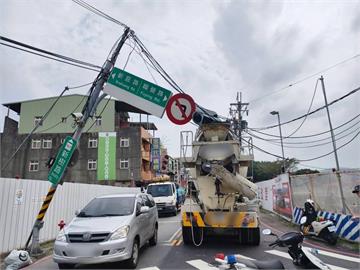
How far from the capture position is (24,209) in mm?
9086

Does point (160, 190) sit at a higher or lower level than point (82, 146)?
lower

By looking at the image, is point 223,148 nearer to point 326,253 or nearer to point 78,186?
point 326,253

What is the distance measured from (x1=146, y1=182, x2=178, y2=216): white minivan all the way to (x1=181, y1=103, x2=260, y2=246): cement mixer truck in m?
10.6

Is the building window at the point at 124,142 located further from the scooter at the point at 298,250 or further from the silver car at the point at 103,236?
the scooter at the point at 298,250

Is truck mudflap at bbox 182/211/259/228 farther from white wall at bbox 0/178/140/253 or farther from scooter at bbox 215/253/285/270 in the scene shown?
white wall at bbox 0/178/140/253

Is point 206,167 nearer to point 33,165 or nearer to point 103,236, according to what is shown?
point 103,236

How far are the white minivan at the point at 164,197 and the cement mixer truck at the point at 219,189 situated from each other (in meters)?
10.6

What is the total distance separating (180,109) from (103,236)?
3.73m

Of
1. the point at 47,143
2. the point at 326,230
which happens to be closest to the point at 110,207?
the point at 326,230

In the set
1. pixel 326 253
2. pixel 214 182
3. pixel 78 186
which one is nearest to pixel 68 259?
pixel 214 182

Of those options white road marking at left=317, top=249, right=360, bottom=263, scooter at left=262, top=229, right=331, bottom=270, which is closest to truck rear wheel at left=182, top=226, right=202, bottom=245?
white road marking at left=317, top=249, right=360, bottom=263

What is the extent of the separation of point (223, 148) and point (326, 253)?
12.7ft

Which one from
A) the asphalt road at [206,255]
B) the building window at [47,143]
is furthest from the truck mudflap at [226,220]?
the building window at [47,143]

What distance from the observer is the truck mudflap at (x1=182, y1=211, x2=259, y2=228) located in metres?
8.11
